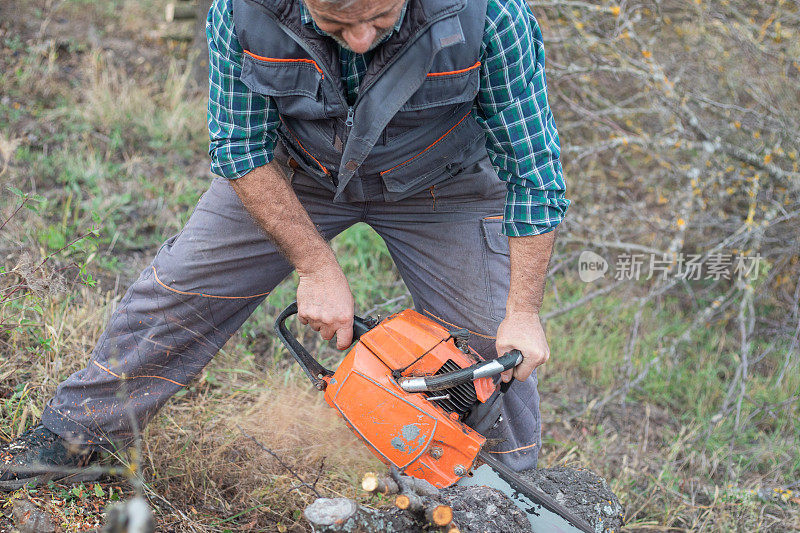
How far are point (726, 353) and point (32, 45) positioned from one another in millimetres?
6040

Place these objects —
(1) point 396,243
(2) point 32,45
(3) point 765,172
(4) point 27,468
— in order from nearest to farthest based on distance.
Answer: (4) point 27,468 < (1) point 396,243 < (3) point 765,172 < (2) point 32,45

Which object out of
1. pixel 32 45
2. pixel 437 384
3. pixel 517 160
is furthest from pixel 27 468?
pixel 32 45

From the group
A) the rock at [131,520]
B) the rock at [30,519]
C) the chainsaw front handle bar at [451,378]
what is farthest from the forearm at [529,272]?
the rock at [30,519]

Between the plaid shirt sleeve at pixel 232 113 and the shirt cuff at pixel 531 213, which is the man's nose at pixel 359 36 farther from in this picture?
the shirt cuff at pixel 531 213

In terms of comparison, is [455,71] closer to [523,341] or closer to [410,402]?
[523,341]

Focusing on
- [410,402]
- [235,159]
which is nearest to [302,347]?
[410,402]

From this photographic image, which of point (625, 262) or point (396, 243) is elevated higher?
point (396, 243)

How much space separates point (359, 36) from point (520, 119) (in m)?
0.60

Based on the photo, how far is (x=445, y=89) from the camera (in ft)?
6.59

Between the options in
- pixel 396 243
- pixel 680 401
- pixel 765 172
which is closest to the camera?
pixel 396 243

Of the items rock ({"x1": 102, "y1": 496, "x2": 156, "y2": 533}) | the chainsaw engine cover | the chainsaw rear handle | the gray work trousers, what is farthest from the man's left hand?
rock ({"x1": 102, "y1": 496, "x2": 156, "y2": 533})

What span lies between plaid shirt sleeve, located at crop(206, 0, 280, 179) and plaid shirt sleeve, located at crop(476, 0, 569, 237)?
2.34 ft

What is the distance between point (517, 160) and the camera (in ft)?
7.09

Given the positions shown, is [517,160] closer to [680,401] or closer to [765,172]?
[680,401]
